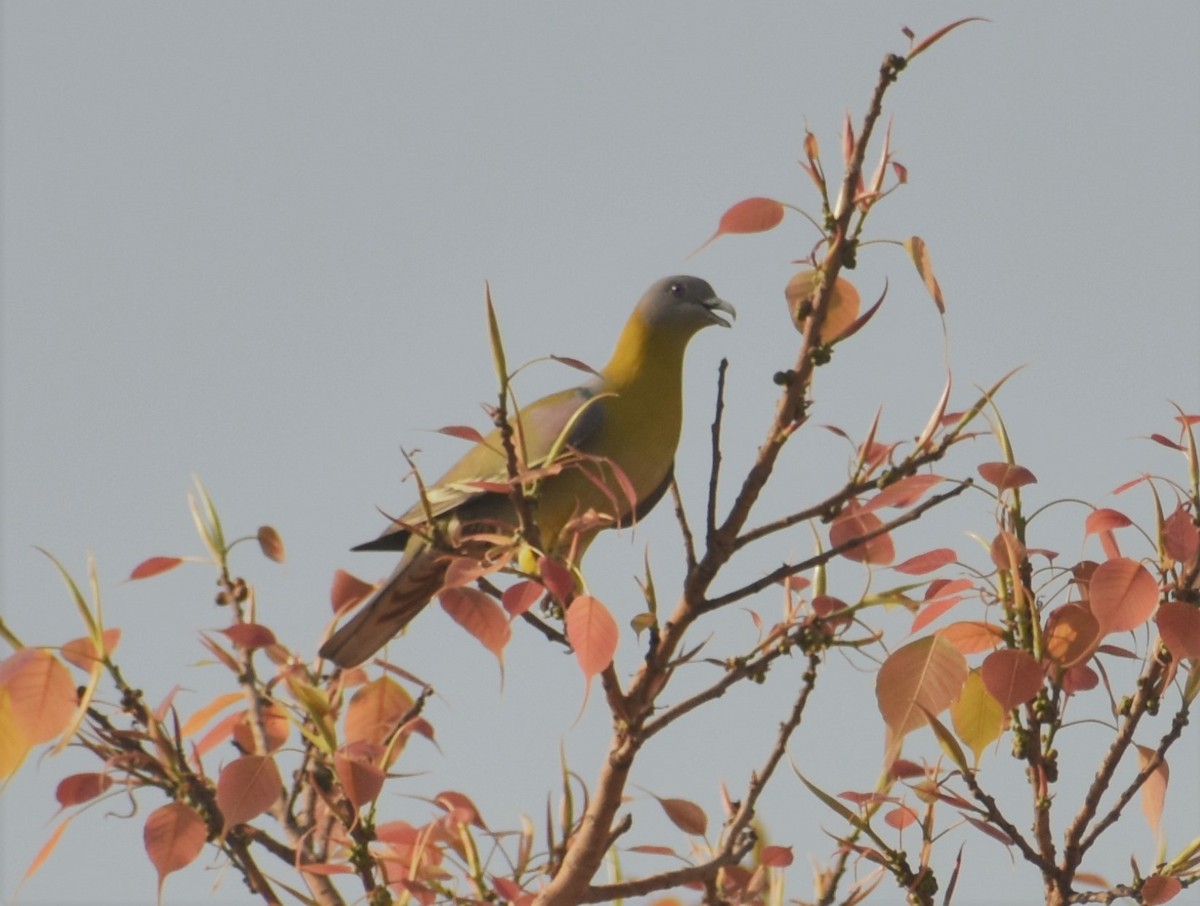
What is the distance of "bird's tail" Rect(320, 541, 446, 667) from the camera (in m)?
2.89

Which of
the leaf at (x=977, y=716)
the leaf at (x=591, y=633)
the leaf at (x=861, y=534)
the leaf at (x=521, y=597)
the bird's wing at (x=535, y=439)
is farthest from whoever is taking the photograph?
the bird's wing at (x=535, y=439)

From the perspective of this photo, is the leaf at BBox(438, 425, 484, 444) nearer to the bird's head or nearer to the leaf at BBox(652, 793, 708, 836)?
the leaf at BBox(652, 793, 708, 836)

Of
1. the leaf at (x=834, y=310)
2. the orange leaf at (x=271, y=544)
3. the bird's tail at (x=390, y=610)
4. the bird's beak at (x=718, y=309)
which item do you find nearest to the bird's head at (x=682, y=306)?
the bird's beak at (x=718, y=309)

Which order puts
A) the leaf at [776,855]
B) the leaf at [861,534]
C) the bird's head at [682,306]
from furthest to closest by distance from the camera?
the bird's head at [682,306]
the leaf at [776,855]
the leaf at [861,534]

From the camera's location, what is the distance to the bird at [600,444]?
3449mm

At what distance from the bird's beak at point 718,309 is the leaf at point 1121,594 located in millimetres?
3179

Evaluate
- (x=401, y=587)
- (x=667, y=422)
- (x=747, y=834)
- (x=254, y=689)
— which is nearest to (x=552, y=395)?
(x=667, y=422)

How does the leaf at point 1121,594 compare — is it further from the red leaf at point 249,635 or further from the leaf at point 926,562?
the red leaf at point 249,635

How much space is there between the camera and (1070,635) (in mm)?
1902

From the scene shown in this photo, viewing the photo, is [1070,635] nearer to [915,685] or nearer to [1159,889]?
[915,685]

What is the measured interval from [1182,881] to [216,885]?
137cm

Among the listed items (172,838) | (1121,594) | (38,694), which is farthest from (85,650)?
(1121,594)

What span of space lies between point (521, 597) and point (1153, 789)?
0.92 metres

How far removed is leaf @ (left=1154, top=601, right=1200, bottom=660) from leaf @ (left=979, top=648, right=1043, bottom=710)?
0.16m
